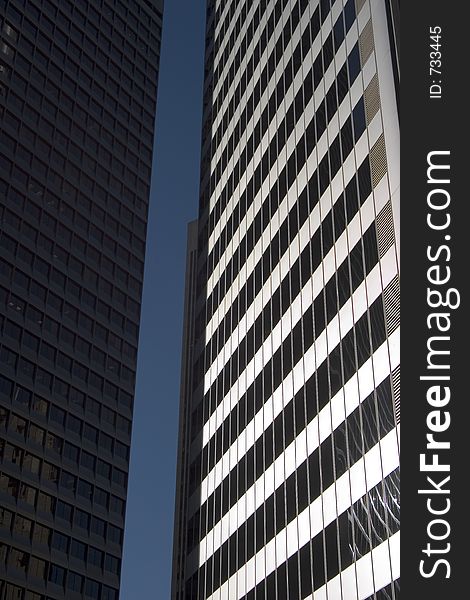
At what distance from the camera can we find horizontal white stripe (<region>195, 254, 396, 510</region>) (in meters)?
41.7

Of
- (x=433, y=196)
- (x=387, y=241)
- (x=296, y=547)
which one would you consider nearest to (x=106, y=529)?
(x=296, y=547)

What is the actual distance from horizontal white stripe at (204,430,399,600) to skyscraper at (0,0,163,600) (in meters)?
50.9

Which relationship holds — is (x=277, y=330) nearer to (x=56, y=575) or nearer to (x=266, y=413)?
(x=266, y=413)

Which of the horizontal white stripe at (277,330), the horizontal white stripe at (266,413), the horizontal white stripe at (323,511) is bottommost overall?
the horizontal white stripe at (323,511)

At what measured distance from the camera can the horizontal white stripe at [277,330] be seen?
4491 centimetres

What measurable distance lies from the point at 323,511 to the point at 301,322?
1124 centimetres

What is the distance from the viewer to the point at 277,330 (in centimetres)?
5581

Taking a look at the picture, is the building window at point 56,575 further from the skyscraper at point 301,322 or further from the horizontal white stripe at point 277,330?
the horizontal white stripe at point 277,330

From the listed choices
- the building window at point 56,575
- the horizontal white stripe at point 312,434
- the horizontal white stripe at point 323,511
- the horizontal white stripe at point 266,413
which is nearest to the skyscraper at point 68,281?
the building window at point 56,575

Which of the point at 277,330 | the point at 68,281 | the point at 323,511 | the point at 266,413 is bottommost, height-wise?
the point at 323,511

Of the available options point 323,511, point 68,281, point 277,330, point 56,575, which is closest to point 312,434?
point 323,511

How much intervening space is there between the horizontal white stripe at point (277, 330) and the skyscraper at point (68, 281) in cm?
3924

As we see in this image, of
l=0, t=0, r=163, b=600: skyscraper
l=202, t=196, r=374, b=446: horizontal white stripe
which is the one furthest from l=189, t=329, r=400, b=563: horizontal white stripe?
l=0, t=0, r=163, b=600: skyscraper

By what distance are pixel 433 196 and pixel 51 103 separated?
369ft
